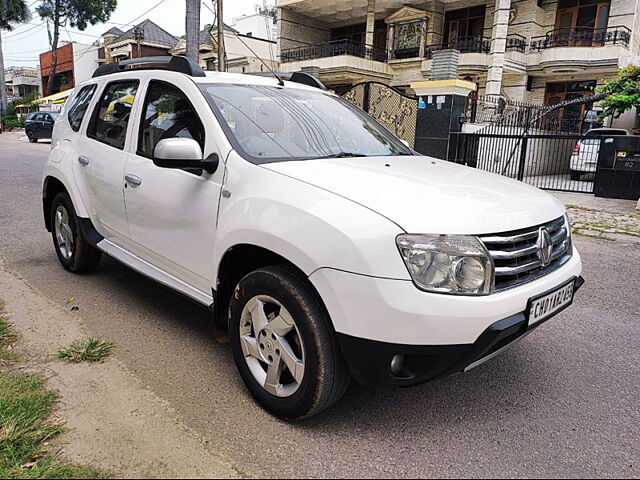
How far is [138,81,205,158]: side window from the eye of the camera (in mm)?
3219

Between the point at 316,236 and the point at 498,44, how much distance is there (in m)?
21.9

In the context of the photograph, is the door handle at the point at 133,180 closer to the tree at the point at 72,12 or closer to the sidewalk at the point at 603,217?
the sidewalk at the point at 603,217

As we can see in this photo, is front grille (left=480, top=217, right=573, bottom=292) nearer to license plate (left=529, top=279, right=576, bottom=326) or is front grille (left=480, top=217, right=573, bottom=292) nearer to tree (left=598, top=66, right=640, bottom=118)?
license plate (left=529, top=279, right=576, bottom=326)

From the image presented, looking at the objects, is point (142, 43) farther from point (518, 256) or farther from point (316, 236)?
point (518, 256)

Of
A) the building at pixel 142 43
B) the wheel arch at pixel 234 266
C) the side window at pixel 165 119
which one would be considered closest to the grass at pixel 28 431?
the wheel arch at pixel 234 266

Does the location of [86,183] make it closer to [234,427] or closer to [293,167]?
[293,167]

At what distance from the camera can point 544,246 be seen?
8.44 ft

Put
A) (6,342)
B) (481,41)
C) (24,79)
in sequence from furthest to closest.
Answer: (24,79)
(481,41)
(6,342)

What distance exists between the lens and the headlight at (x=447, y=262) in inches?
85.6

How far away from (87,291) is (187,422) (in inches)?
91.2

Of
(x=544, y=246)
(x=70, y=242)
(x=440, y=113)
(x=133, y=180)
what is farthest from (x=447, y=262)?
(x=440, y=113)

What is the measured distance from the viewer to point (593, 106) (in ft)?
65.9

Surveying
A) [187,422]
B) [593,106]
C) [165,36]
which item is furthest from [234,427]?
[165,36]

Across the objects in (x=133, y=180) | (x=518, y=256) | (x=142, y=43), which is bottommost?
(x=518, y=256)
